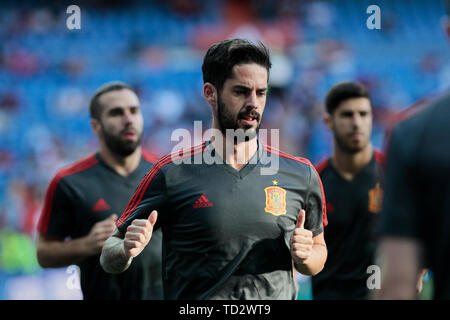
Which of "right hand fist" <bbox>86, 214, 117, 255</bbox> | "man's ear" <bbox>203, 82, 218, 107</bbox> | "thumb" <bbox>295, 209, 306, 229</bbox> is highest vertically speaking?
"man's ear" <bbox>203, 82, 218, 107</bbox>

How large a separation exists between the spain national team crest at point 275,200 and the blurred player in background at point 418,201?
1.42 meters

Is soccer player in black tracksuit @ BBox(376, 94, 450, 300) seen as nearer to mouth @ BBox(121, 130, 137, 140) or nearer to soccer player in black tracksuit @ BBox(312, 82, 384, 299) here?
soccer player in black tracksuit @ BBox(312, 82, 384, 299)

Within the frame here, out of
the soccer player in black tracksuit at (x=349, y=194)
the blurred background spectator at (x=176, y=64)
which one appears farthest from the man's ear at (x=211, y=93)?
the blurred background spectator at (x=176, y=64)

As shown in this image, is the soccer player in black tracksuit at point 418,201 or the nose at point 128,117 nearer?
the soccer player in black tracksuit at point 418,201

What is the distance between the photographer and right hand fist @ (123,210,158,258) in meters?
3.25

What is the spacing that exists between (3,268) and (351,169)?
818cm

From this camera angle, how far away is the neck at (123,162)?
5293mm

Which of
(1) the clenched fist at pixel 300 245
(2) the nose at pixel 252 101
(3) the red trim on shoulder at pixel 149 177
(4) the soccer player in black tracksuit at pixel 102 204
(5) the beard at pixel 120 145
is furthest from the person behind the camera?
(5) the beard at pixel 120 145

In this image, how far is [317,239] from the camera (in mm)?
Result: 3658

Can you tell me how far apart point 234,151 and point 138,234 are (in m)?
0.80

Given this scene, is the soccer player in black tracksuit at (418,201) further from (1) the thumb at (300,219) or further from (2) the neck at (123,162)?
(2) the neck at (123,162)

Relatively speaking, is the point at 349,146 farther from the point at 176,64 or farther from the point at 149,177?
the point at 176,64

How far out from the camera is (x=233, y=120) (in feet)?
11.6

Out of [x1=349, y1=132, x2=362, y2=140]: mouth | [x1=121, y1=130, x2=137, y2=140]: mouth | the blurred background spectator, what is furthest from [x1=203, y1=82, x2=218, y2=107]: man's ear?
the blurred background spectator
